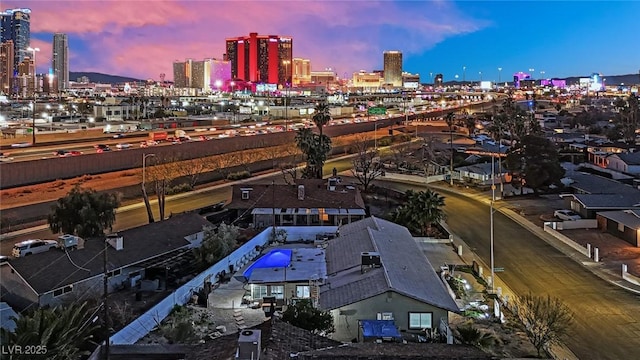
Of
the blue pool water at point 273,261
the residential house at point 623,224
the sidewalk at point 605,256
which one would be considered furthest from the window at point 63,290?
the residential house at point 623,224

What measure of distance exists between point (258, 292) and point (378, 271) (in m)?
5.27

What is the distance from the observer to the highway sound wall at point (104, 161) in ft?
143

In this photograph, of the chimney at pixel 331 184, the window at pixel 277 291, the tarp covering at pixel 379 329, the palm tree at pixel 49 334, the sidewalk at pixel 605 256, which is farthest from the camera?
the chimney at pixel 331 184

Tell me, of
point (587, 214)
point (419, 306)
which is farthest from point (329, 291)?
point (587, 214)

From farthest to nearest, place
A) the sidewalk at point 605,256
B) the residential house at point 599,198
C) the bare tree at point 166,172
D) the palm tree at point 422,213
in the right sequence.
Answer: the bare tree at point 166,172 < the residential house at point 599,198 < the palm tree at point 422,213 < the sidewalk at point 605,256

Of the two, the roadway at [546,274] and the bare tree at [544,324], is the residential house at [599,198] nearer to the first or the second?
the roadway at [546,274]

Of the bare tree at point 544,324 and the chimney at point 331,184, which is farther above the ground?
the chimney at point 331,184

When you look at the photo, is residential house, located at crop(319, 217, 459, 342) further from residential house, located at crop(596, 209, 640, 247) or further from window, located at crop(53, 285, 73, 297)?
residential house, located at crop(596, 209, 640, 247)

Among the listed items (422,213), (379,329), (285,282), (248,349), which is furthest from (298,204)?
(248,349)

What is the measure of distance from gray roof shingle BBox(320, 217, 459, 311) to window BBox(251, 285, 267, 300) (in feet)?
8.88

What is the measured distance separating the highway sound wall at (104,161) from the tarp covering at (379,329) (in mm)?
33065

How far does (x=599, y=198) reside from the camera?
40.2m

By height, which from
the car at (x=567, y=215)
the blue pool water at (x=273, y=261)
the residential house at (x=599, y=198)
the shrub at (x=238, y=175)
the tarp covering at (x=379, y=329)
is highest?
the shrub at (x=238, y=175)

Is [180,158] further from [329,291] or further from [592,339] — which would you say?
[592,339]
